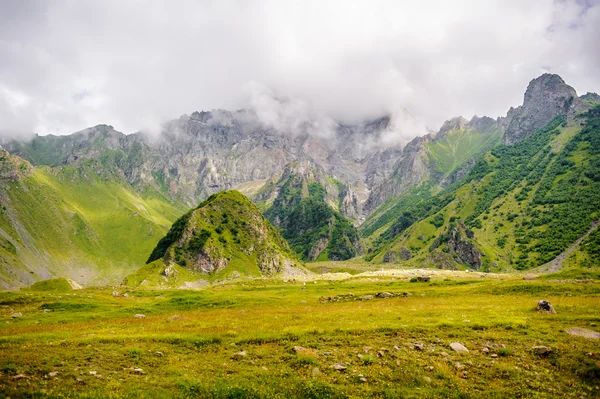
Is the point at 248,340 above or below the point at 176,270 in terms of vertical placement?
above

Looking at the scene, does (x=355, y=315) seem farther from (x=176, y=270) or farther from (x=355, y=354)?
(x=176, y=270)

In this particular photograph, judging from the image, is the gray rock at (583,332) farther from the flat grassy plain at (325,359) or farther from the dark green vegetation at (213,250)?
the dark green vegetation at (213,250)

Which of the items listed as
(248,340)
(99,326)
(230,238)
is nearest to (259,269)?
(230,238)

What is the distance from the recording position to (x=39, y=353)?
21.5 metres

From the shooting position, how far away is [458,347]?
2223 cm

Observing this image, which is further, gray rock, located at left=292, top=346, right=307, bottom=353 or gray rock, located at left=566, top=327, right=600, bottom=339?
gray rock, located at left=566, top=327, right=600, bottom=339

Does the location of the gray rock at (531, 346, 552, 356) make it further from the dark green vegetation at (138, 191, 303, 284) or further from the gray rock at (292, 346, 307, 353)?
the dark green vegetation at (138, 191, 303, 284)

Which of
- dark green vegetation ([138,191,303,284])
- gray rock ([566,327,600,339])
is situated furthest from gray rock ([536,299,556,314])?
dark green vegetation ([138,191,303,284])

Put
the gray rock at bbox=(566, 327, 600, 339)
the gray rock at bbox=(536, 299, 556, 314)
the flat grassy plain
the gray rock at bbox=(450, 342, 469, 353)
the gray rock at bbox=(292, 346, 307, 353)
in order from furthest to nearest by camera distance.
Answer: the gray rock at bbox=(536, 299, 556, 314), the gray rock at bbox=(566, 327, 600, 339), the gray rock at bbox=(292, 346, 307, 353), the gray rock at bbox=(450, 342, 469, 353), the flat grassy plain

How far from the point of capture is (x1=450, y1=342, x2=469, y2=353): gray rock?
2191 centimetres

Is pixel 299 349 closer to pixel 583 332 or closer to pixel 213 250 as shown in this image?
pixel 583 332

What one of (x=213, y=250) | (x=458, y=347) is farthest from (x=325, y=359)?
(x=213, y=250)

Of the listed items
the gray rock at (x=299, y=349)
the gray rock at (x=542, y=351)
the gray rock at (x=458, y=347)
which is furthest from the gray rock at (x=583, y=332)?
the gray rock at (x=299, y=349)

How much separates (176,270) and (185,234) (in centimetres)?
2538
